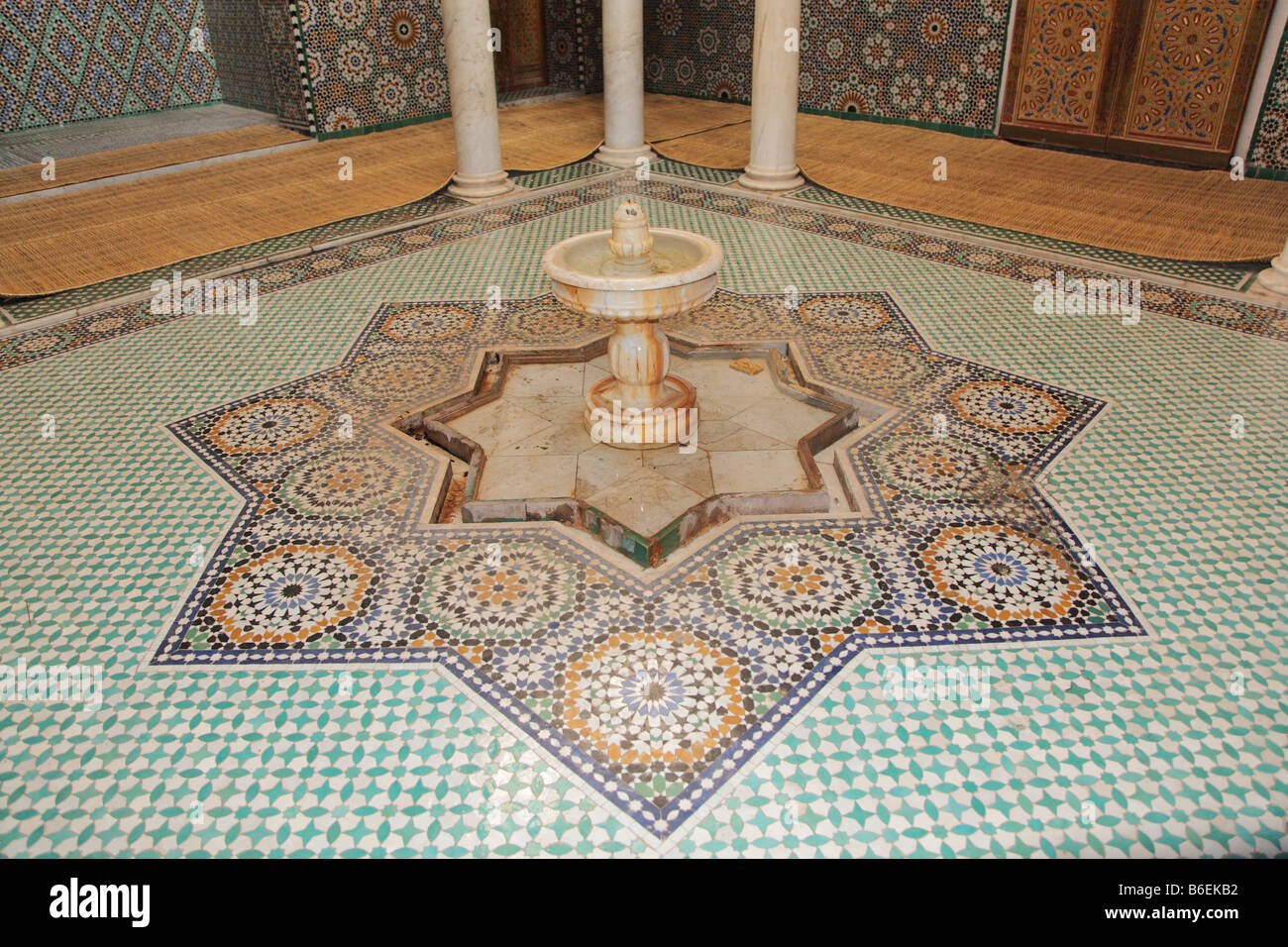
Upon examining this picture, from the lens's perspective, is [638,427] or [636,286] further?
[638,427]

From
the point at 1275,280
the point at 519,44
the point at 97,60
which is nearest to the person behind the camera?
the point at 1275,280

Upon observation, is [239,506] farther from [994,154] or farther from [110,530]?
[994,154]

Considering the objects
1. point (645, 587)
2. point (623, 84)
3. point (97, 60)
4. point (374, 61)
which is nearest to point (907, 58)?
point (623, 84)

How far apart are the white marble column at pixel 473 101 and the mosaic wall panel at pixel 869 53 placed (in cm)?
232

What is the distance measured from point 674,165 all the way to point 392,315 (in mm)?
2119

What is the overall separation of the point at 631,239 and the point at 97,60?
539 cm

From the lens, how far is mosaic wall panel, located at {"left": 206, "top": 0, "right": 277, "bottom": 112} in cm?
530

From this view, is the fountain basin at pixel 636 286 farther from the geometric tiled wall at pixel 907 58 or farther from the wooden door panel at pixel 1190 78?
the geometric tiled wall at pixel 907 58

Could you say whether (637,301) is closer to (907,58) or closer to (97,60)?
(907,58)

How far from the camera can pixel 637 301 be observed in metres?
1.91

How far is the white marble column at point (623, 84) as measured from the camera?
411cm

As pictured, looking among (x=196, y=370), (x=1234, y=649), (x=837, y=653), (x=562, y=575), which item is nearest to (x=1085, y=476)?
(x=1234, y=649)

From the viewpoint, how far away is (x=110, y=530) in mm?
1813

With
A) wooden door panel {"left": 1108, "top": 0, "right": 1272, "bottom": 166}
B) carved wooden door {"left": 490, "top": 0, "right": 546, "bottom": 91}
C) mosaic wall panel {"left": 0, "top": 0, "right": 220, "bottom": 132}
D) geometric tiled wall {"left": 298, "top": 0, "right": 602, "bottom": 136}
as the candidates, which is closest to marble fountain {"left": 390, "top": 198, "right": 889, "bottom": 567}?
wooden door panel {"left": 1108, "top": 0, "right": 1272, "bottom": 166}
